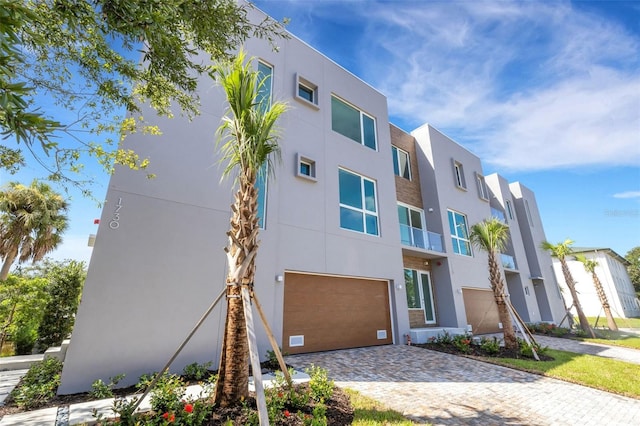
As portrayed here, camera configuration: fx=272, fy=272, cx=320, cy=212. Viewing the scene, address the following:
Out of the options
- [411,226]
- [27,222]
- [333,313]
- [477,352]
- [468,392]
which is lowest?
[468,392]

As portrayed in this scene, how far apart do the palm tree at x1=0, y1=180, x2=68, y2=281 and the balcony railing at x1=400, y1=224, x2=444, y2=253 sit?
16.2 m

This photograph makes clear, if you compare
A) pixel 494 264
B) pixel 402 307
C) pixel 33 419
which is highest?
pixel 494 264

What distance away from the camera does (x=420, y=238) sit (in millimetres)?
13492

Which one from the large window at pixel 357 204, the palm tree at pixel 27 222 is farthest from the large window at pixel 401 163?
the palm tree at pixel 27 222

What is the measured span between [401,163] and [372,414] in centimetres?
1352

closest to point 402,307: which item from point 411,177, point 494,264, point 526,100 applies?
point 494,264

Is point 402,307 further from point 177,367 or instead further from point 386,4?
point 386,4

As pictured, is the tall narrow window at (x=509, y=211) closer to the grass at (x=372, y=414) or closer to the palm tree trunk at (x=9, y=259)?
the grass at (x=372, y=414)

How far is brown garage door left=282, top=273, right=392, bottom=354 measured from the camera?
8398 millimetres

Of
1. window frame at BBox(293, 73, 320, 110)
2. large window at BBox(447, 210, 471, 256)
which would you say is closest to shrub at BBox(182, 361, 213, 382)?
window frame at BBox(293, 73, 320, 110)

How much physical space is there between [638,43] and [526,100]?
2864mm

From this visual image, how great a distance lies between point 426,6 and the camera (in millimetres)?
7922

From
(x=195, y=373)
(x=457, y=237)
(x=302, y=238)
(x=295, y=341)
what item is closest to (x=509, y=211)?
(x=457, y=237)

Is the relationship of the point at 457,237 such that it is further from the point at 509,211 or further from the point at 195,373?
the point at 195,373
